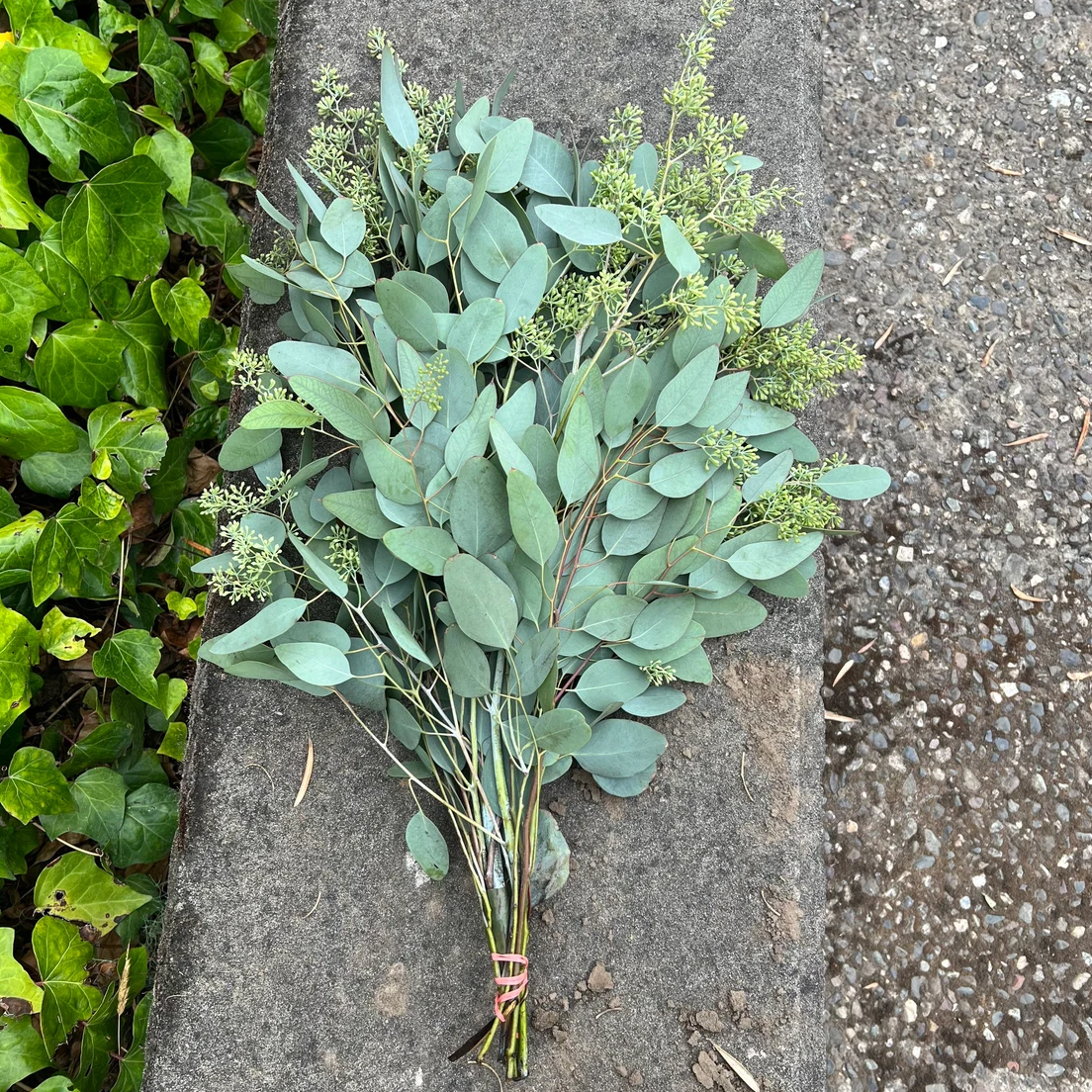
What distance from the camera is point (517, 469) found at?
3.58 feet

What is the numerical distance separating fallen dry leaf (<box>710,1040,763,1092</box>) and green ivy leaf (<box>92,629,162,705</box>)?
102cm

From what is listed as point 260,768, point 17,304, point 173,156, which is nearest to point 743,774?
point 260,768

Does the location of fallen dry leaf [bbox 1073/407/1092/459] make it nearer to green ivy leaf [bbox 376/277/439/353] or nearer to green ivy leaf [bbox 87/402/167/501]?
green ivy leaf [bbox 376/277/439/353]

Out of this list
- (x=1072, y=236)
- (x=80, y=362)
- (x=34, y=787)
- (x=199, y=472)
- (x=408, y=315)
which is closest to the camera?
(x=408, y=315)

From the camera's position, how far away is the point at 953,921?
1.67m

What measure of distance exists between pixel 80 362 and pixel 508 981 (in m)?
1.16

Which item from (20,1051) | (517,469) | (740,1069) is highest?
(517,469)

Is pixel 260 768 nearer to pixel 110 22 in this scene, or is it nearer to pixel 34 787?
pixel 34 787

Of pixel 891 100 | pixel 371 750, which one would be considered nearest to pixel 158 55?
pixel 371 750

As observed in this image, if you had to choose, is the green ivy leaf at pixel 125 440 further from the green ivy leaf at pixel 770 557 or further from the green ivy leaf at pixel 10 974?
the green ivy leaf at pixel 770 557

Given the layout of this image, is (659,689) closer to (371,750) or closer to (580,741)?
(580,741)

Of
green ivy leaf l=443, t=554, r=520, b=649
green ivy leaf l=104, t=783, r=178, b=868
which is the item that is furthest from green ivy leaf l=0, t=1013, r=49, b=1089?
green ivy leaf l=443, t=554, r=520, b=649

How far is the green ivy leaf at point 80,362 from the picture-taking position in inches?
54.6

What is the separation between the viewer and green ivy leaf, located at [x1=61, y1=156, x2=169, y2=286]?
136 cm
